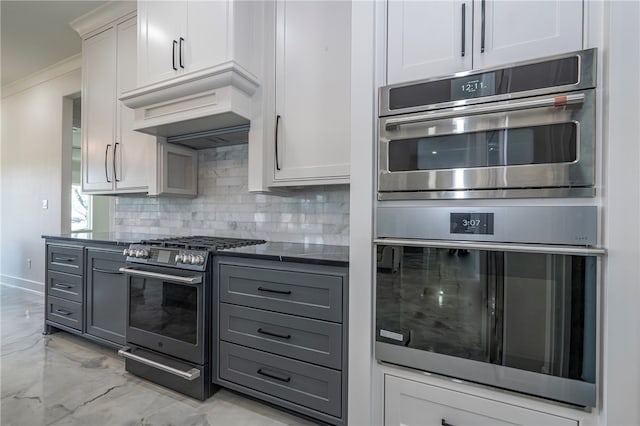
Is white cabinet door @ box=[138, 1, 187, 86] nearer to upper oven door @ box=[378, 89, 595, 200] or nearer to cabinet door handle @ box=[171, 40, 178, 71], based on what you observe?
cabinet door handle @ box=[171, 40, 178, 71]

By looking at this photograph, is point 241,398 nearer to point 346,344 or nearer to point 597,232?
point 346,344

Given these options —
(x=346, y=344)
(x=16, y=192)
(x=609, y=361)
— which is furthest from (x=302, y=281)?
(x=16, y=192)

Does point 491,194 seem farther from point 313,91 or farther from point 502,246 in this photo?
point 313,91

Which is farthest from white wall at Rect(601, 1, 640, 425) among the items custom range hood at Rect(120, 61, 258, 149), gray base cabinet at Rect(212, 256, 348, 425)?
custom range hood at Rect(120, 61, 258, 149)

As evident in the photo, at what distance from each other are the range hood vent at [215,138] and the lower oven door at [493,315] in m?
1.49

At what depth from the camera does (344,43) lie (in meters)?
1.83

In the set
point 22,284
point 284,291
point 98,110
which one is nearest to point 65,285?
point 98,110

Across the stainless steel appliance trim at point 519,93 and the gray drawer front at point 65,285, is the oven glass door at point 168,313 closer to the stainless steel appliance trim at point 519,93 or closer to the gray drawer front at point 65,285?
the gray drawer front at point 65,285

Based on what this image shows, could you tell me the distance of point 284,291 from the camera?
1.64 m

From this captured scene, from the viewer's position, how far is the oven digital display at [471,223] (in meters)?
1.16

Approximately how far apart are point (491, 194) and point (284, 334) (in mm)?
1188

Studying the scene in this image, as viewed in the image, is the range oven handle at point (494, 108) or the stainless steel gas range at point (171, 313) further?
the stainless steel gas range at point (171, 313)

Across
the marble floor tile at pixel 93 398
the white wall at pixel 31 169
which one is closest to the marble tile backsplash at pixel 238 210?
the marble floor tile at pixel 93 398

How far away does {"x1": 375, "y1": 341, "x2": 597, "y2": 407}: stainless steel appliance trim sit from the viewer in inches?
41.2
